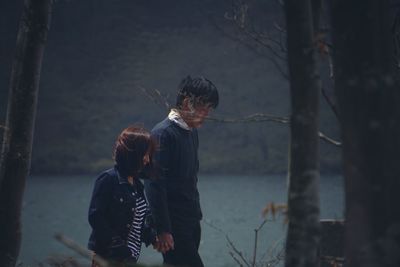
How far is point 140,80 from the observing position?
522 inches

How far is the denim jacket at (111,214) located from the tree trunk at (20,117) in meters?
0.78

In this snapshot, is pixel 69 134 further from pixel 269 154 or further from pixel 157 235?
pixel 157 235

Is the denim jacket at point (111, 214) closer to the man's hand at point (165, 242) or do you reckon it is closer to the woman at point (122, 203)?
the woman at point (122, 203)

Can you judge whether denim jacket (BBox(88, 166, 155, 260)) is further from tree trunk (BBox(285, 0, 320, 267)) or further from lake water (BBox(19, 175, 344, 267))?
lake water (BBox(19, 175, 344, 267))

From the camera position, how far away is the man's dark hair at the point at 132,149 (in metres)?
2.49

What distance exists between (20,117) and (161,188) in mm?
975

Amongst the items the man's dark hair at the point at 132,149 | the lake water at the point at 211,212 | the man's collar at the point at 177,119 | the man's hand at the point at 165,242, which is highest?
the man's collar at the point at 177,119

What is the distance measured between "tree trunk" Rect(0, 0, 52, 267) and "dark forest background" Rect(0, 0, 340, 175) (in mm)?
9671

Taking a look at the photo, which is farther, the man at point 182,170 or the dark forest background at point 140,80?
the dark forest background at point 140,80

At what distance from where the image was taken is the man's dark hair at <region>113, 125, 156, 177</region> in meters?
2.49

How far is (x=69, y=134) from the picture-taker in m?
13.1

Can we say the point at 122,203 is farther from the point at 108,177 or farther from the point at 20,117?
the point at 20,117

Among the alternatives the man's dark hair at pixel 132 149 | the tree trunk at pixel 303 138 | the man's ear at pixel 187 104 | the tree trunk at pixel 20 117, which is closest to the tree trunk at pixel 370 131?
the tree trunk at pixel 303 138

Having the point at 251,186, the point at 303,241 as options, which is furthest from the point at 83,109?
the point at 303,241
